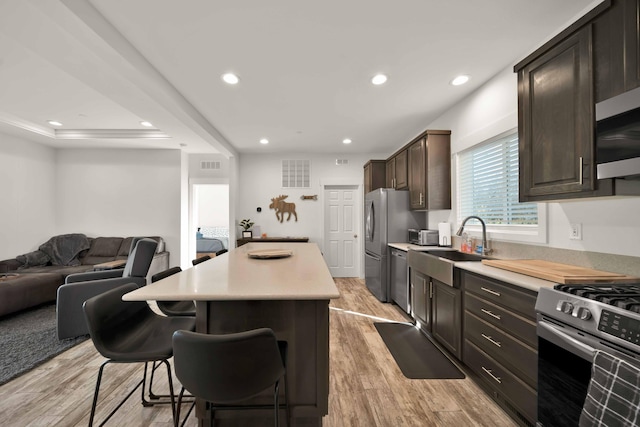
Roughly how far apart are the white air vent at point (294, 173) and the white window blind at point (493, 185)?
331 cm

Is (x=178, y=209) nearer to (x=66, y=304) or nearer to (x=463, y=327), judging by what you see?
(x=66, y=304)

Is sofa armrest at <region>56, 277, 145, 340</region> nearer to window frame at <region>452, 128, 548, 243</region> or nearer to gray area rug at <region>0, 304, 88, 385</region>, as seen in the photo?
gray area rug at <region>0, 304, 88, 385</region>

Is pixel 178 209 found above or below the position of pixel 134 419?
above

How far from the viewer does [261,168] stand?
6.04 metres

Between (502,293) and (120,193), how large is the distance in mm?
6434

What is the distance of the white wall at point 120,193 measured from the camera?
18.0 ft

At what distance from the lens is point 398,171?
4.55 m

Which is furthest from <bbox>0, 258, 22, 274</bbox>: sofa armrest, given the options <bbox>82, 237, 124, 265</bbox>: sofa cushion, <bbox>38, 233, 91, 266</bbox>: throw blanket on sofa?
<bbox>82, 237, 124, 265</bbox>: sofa cushion

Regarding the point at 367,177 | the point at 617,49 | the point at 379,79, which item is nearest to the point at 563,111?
the point at 617,49

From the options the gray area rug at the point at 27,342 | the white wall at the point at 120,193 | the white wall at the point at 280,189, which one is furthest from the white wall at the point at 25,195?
the white wall at the point at 280,189

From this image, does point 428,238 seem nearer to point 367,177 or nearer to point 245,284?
point 367,177

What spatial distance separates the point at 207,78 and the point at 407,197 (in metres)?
3.03

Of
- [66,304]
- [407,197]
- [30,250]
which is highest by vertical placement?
[407,197]

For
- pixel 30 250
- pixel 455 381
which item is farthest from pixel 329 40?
pixel 30 250
